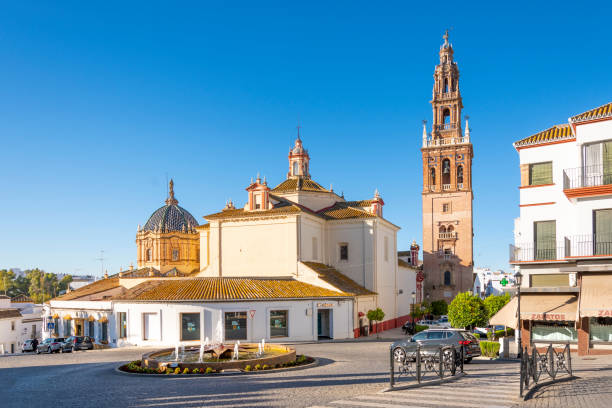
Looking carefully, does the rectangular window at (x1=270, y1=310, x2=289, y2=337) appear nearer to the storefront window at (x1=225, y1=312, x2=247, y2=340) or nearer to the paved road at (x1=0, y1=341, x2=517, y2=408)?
the storefront window at (x1=225, y1=312, x2=247, y2=340)

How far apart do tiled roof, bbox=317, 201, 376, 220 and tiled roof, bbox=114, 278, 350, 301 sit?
378 inches

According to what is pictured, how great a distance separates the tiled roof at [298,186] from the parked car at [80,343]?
22.2 m

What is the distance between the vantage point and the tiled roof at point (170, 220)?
287ft

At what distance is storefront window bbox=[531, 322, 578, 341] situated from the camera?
27938 mm

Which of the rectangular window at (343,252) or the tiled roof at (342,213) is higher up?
the tiled roof at (342,213)

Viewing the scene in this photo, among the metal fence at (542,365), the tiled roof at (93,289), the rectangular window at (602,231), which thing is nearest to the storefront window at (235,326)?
the tiled roof at (93,289)

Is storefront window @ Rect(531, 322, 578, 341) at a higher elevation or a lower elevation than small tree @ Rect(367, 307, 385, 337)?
higher

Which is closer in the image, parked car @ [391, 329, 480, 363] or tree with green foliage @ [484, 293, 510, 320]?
parked car @ [391, 329, 480, 363]

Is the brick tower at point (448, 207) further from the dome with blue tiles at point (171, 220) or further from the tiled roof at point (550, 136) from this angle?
the tiled roof at point (550, 136)

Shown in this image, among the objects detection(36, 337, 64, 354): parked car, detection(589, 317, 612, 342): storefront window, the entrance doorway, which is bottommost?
detection(36, 337, 64, 354): parked car

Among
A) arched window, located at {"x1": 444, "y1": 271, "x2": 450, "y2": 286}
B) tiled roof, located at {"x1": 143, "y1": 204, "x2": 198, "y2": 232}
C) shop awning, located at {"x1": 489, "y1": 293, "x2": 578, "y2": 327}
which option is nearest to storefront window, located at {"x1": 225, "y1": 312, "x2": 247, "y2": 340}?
shop awning, located at {"x1": 489, "y1": 293, "x2": 578, "y2": 327}

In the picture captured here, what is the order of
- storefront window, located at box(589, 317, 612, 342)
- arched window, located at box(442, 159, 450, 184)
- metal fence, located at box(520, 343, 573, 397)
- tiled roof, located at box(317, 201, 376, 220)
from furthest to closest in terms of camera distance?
arched window, located at box(442, 159, 450, 184), tiled roof, located at box(317, 201, 376, 220), storefront window, located at box(589, 317, 612, 342), metal fence, located at box(520, 343, 573, 397)

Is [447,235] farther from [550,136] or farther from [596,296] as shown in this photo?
[596,296]

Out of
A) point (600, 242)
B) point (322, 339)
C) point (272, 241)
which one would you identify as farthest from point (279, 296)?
point (600, 242)
